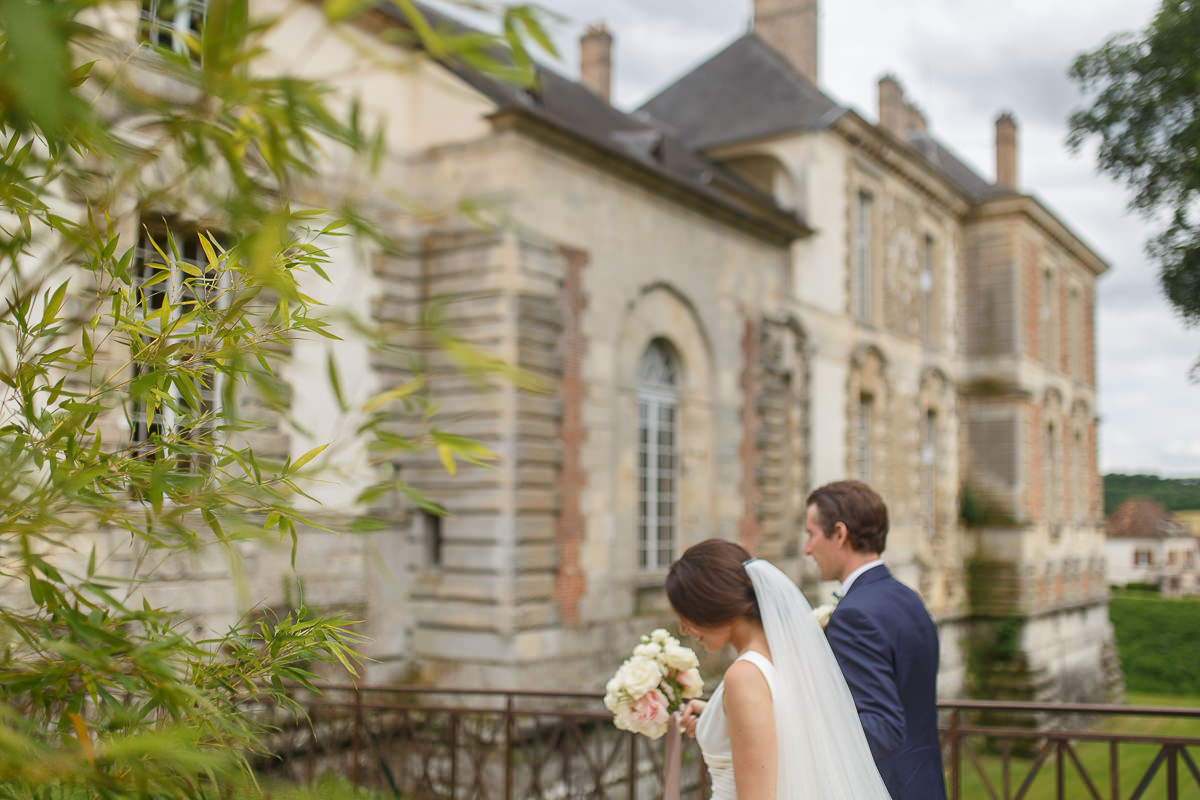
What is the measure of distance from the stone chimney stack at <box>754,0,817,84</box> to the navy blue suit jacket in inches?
692

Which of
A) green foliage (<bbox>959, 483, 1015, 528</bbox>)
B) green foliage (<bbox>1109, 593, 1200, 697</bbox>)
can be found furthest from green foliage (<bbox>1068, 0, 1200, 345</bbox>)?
green foliage (<bbox>1109, 593, 1200, 697</bbox>)

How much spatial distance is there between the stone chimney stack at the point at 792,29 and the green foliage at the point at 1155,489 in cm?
1306

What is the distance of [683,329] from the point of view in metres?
13.3

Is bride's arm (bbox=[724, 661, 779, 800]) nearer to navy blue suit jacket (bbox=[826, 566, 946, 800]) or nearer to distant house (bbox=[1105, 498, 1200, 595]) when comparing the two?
navy blue suit jacket (bbox=[826, 566, 946, 800])

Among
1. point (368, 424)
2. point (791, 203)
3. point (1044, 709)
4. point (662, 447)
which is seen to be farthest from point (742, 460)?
point (368, 424)

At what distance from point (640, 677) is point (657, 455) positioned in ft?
A: 31.7

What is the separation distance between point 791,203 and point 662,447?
5733 mm

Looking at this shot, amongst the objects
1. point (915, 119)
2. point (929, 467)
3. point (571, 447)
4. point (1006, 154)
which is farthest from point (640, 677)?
point (1006, 154)

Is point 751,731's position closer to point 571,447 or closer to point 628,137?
point 571,447

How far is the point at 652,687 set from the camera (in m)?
3.56

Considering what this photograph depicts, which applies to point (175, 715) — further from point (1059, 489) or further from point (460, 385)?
point (1059, 489)

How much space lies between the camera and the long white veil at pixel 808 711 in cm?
298

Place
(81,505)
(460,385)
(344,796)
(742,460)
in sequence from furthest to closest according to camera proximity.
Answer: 1. (742,460)
2. (460,385)
3. (81,505)
4. (344,796)

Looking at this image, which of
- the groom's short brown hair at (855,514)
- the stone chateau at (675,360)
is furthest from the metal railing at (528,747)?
the groom's short brown hair at (855,514)
